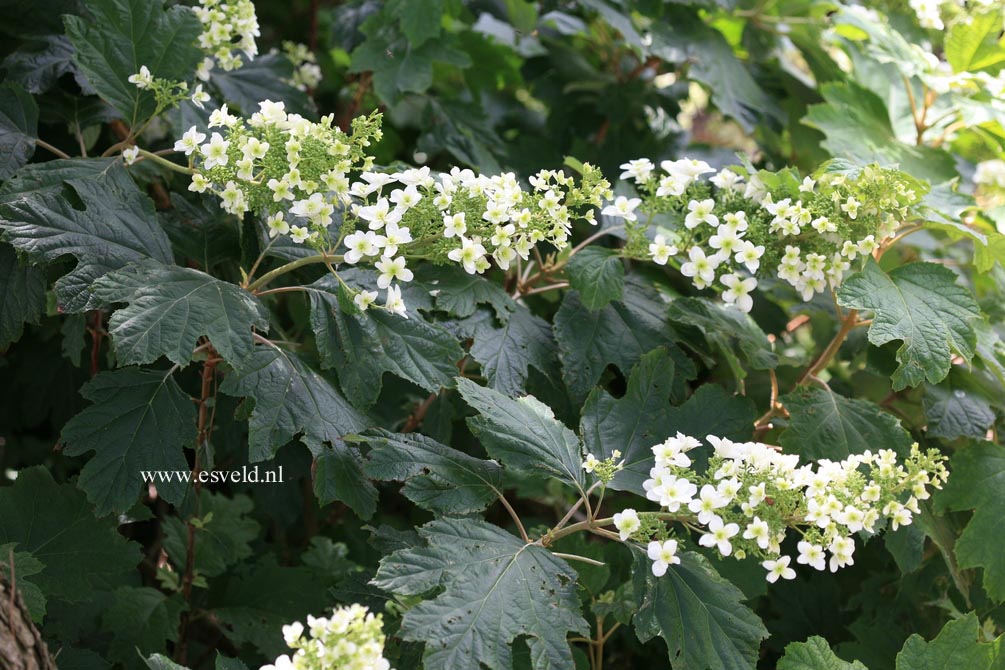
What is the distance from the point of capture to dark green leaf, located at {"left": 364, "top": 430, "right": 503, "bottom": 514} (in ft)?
5.13

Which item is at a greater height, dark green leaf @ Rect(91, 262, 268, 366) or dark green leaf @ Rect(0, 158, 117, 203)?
dark green leaf @ Rect(0, 158, 117, 203)

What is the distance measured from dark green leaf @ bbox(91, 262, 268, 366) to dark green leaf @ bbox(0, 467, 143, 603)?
506 mm

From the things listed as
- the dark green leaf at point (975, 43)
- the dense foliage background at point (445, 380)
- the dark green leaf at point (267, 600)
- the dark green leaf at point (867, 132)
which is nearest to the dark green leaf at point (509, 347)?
the dense foliage background at point (445, 380)

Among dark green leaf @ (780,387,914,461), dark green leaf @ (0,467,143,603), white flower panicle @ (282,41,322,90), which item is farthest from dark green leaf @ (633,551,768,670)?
white flower panicle @ (282,41,322,90)

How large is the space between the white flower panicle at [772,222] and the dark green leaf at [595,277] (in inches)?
2.1

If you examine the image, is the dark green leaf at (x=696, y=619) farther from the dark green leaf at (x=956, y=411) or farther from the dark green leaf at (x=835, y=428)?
the dark green leaf at (x=956, y=411)

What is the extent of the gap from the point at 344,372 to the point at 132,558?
57cm

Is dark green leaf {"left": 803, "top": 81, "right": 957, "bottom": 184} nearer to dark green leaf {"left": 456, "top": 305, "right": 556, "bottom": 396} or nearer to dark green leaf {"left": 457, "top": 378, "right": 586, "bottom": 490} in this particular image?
dark green leaf {"left": 456, "top": 305, "right": 556, "bottom": 396}

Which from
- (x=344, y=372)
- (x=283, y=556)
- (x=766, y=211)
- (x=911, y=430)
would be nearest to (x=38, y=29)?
(x=344, y=372)

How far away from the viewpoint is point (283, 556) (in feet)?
8.04

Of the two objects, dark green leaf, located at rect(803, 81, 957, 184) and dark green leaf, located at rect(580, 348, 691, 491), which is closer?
dark green leaf, located at rect(580, 348, 691, 491)

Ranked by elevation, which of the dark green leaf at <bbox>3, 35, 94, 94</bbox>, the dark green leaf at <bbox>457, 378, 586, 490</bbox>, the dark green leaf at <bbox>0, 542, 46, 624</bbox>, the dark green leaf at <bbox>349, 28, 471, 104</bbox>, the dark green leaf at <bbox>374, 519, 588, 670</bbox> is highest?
the dark green leaf at <bbox>3, 35, 94, 94</bbox>

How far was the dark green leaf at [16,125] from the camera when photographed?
5.87 feet

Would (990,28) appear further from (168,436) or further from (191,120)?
(168,436)
